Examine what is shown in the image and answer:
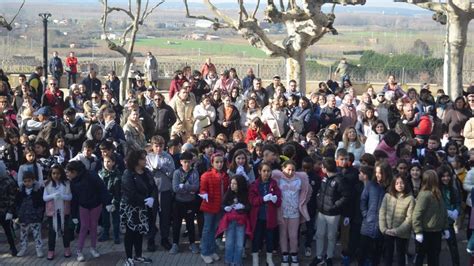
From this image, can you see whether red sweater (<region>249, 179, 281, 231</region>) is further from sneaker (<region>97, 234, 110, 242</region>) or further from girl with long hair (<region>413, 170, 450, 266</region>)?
sneaker (<region>97, 234, 110, 242</region>)

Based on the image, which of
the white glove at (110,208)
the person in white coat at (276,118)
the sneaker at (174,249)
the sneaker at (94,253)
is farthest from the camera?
the person in white coat at (276,118)

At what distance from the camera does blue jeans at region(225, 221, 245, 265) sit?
9.80 m

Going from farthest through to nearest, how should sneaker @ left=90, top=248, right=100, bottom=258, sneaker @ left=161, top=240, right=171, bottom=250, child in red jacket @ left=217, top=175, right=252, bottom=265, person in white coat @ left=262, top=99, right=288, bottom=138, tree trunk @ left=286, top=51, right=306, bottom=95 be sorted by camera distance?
tree trunk @ left=286, top=51, right=306, bottom=95 < person in white coat @ left=262, top=99, right=288, bottom=138 < sneaker @ left=161, top=240, right=171, bottom=250 < sneaker @ left=90, top=248, right=100, bottom=258 < child in red jacket @ left=217, top=175, right=252, bottom=265

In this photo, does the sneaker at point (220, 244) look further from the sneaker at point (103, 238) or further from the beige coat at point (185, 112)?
the beige coat at point (185, 112)

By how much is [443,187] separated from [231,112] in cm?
541

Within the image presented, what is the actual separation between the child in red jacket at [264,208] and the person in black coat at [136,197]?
4.17 feet

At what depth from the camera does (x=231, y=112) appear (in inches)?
572

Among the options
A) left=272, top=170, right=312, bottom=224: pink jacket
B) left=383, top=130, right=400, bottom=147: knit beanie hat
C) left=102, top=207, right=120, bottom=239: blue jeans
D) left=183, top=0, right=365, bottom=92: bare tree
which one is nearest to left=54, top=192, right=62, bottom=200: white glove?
left=102, top=207, right=120, bottom=239: blue jeans

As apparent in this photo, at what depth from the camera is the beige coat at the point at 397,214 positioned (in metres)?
9.34

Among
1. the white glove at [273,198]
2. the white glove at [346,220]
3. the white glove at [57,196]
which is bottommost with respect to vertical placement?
the white glove at [346,220]

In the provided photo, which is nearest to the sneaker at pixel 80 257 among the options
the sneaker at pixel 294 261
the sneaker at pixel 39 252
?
the sneaker at pixel 39 252

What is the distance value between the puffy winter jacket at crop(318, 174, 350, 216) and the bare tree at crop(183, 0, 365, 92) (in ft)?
29.7

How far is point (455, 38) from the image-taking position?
754 inches

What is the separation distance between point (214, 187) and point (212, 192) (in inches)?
3.0
